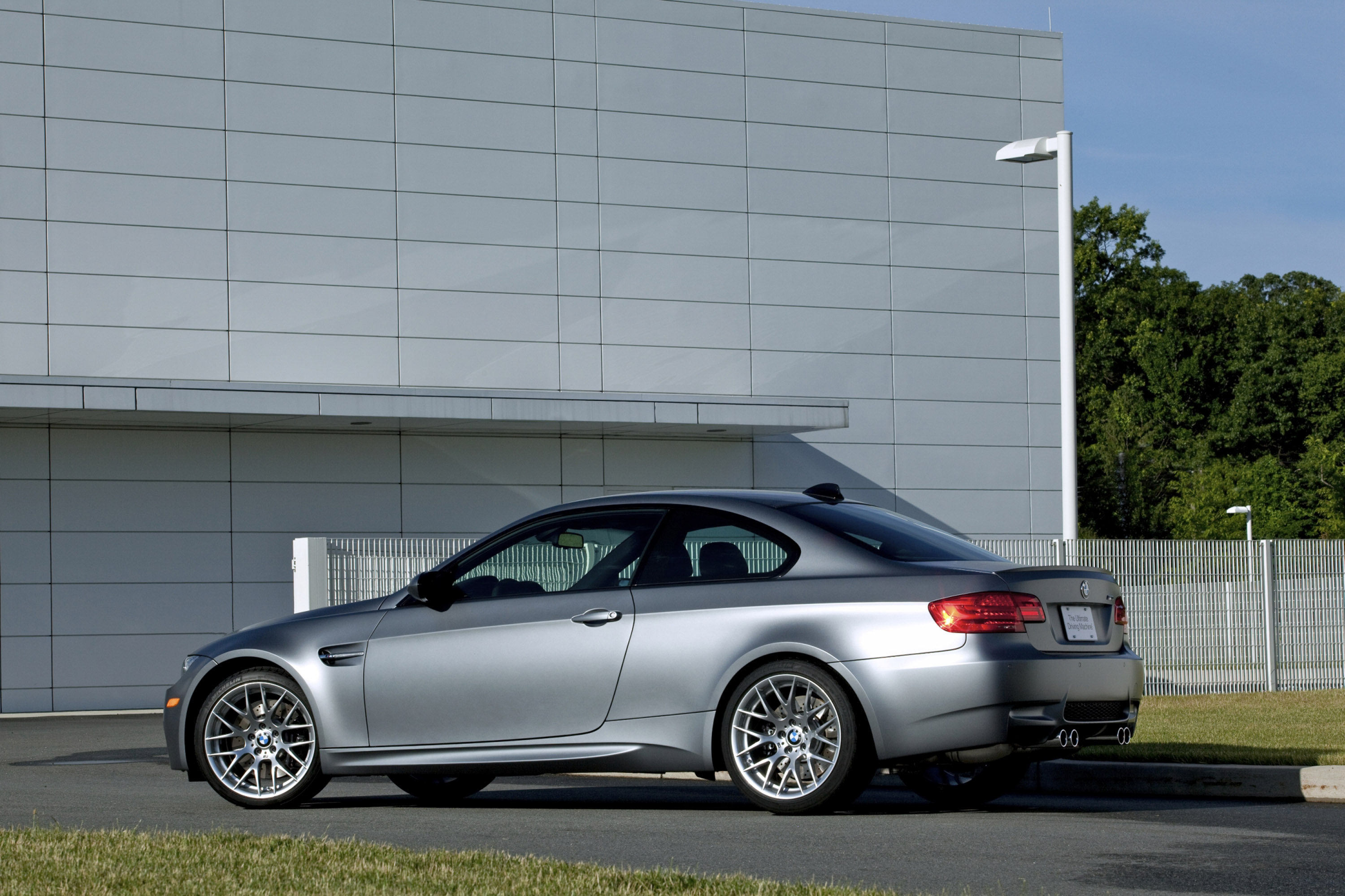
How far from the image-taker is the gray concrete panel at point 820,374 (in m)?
24.3

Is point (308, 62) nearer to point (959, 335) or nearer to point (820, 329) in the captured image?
point (820, 329)

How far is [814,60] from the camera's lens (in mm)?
24938

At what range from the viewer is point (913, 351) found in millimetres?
25016

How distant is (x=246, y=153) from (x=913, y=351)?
10014mm

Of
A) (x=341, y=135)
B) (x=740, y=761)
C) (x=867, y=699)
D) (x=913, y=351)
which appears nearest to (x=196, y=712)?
(x=740, y=761)

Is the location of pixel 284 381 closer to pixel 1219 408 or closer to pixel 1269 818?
pixel 1269 818

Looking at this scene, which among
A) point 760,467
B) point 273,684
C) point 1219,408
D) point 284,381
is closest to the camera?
point 273,684

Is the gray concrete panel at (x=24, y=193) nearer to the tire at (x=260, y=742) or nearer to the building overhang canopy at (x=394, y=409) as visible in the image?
the building overhang canopy at (x=394, y=409)

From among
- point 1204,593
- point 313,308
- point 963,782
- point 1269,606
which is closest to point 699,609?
point 963,782

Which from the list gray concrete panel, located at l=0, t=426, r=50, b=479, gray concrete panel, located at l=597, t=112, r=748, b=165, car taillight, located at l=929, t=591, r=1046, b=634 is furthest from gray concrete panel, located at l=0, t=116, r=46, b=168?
car taillight, located at l=929, t=591, r=1046, b=634

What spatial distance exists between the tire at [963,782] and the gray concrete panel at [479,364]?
14472mm

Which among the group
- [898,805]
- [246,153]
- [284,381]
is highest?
[246,153]

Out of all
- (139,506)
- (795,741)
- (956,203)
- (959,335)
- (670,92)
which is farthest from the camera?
(956,203)

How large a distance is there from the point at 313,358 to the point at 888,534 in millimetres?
15376
